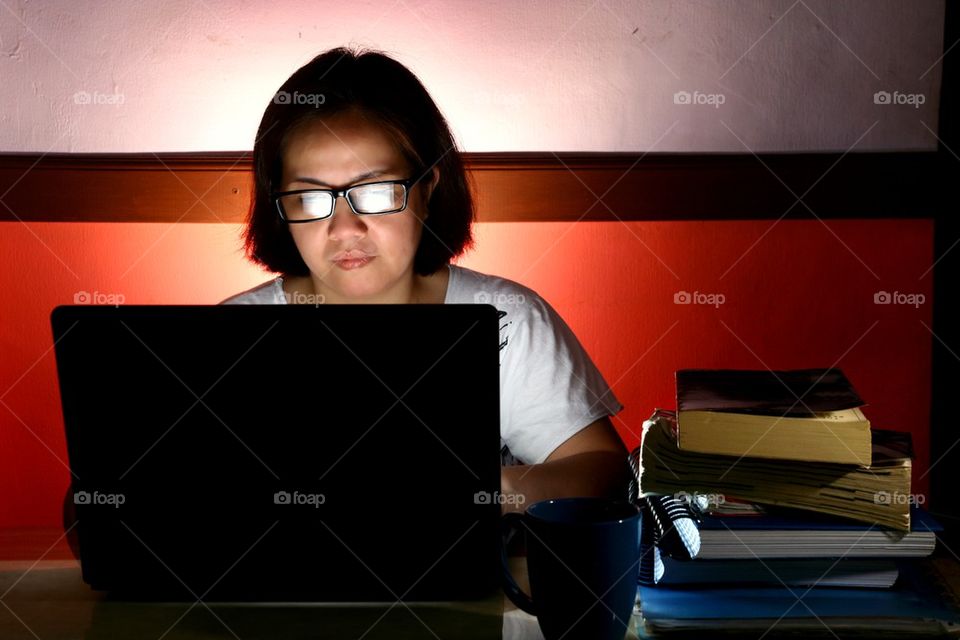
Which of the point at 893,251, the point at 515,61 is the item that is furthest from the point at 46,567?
the point at 893,251

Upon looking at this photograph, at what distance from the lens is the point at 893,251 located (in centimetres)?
192

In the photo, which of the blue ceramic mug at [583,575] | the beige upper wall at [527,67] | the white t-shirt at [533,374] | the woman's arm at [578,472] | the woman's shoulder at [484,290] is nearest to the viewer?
the blue ceramic mug at [583,575]

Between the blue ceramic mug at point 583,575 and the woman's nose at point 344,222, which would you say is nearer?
the blue ceramic mug at point 583,575

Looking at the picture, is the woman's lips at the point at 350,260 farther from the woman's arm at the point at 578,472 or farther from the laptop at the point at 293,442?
the laptop at the point at 293,442

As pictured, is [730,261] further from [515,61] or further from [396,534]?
[396,534]

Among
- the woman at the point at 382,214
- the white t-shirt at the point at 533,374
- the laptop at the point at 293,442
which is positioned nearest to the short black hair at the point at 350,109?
the woman at the point at 382,214

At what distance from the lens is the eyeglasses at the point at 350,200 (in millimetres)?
1389

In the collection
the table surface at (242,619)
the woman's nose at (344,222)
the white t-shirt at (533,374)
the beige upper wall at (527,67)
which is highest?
the beige upper wall at (527,67)

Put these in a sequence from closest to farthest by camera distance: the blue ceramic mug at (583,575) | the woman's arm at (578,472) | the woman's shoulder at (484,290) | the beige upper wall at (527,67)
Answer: the blue ceramic mug at (583,575) → the woman's arm at (578,472) → the woman's shoulder at (484,290) → the beige upper wall at (527,67)

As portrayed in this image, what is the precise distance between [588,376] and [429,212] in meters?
0.45

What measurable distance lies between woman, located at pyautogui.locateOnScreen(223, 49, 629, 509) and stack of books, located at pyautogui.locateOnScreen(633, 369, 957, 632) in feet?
1.63

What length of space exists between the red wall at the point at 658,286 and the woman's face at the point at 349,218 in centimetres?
52

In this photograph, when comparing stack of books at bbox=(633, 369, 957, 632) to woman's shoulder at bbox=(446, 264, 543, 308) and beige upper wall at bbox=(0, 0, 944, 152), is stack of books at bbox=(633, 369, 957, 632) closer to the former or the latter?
woman's shoulder at bbox=(446, 264, 543, 308)

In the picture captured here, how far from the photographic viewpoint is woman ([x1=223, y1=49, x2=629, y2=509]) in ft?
4.55
